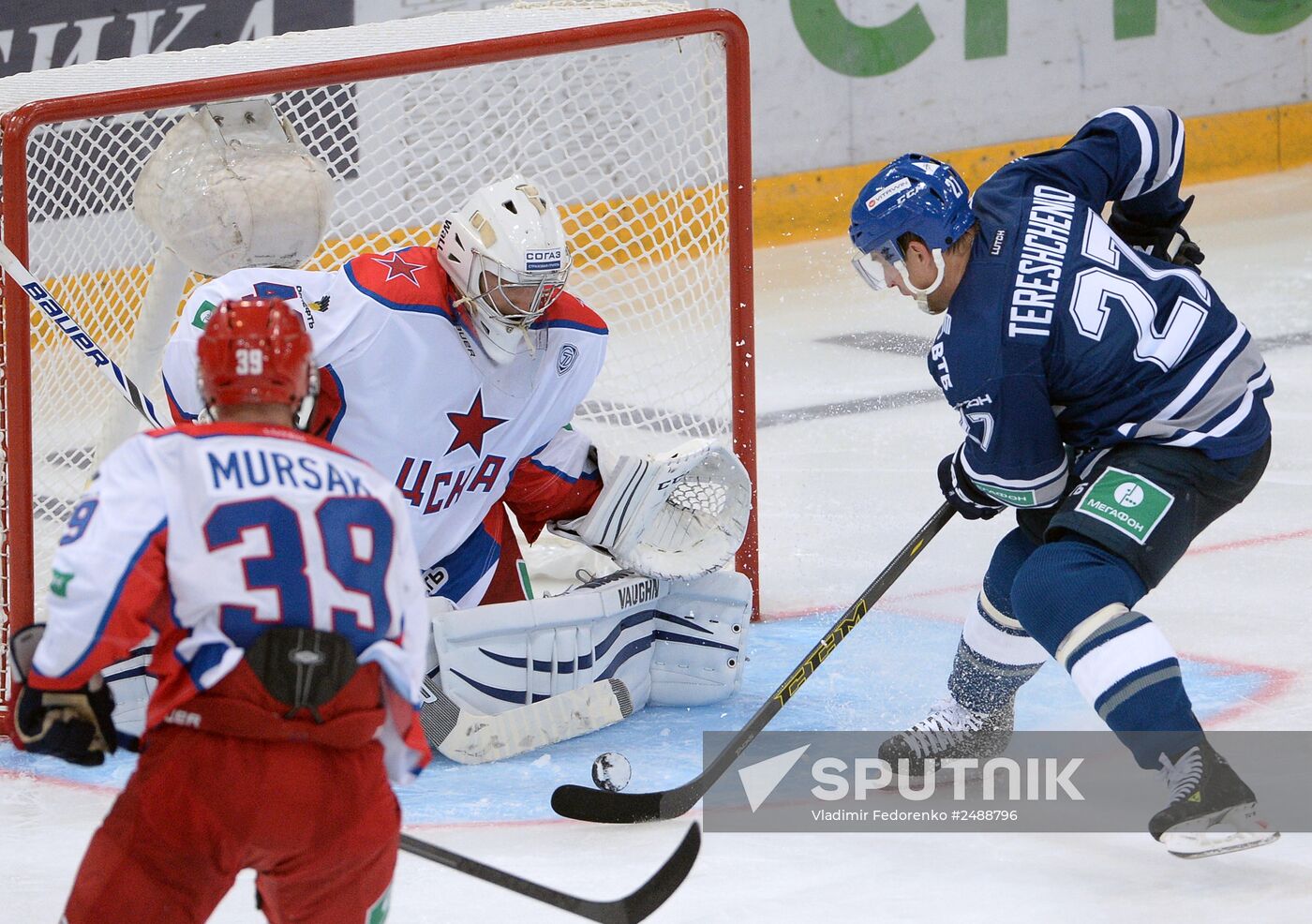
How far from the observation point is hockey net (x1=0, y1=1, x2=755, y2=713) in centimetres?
339

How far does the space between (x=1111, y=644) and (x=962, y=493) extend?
1.61 feet

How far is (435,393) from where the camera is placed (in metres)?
3.23

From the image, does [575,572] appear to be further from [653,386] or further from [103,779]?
[103,779]

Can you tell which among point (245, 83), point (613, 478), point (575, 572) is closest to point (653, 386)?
point (575, 572)

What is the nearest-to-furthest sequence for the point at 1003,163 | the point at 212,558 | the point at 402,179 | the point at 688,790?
1. the point at 212,558
2. the point at 688,790
3. the point at 402,179
4. the point at 1003,163

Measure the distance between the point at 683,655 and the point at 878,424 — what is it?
2093 mm

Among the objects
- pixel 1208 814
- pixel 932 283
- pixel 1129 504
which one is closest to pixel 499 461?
pixel 932 283

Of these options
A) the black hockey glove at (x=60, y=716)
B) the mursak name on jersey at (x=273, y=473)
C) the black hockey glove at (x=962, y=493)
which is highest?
the mursak name on jersey at (x=273, y=473)

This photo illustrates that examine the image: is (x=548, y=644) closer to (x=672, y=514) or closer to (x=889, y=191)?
(x=672, y=514)

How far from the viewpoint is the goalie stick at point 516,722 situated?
127 inches

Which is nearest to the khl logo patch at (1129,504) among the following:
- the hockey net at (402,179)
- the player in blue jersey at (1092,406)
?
the player in blue jersey at (1092,406)

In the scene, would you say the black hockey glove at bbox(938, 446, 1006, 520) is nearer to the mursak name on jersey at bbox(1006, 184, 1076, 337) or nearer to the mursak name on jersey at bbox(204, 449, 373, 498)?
the mursak name on jersey at bbox(1006, 184, 1076, 337)

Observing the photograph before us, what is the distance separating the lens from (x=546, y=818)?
9.96ft

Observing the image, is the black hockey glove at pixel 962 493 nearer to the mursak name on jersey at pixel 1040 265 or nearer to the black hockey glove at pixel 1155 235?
the mursak name on jersey at pixel 1040 265
